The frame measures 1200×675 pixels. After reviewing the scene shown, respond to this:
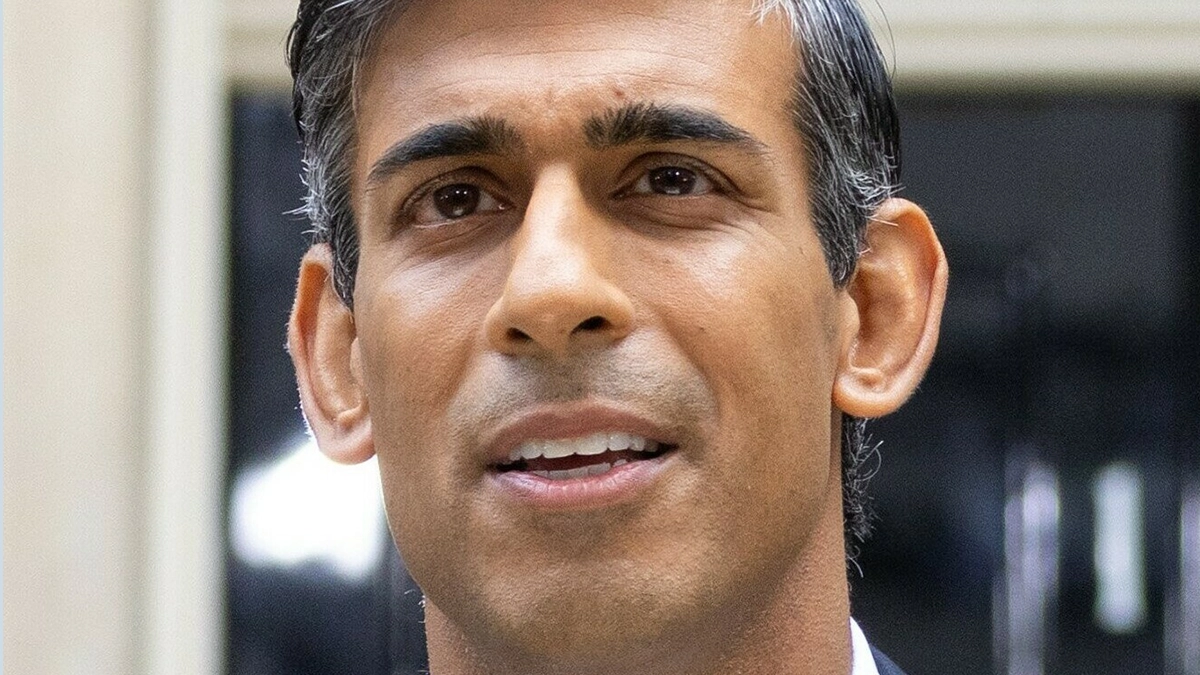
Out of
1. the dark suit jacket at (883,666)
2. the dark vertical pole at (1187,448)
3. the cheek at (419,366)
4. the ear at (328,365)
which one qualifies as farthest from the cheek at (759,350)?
the dark vertical pole at (1187,448)

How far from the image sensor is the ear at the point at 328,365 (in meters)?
2.55

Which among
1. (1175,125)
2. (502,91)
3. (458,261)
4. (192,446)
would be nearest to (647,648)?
(458,261)

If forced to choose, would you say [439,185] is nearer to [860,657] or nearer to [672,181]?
[672,181]

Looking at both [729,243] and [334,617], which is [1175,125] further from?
[729,243]

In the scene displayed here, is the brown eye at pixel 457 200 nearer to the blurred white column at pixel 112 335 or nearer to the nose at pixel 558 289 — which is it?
the nose at pixel 558 289

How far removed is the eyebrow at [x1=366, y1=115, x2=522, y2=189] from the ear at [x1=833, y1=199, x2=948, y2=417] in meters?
0.52

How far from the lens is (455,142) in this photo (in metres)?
2.30

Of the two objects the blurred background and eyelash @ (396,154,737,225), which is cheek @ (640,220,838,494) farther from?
the blurred background

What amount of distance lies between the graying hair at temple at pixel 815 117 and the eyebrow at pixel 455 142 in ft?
0.61

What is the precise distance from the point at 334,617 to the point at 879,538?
5.18ft

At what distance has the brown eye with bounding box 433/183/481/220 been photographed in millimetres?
2338

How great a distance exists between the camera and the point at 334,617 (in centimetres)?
543

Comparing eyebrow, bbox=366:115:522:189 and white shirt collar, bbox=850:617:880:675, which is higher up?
eyebrow, bbox=366:115:522:189

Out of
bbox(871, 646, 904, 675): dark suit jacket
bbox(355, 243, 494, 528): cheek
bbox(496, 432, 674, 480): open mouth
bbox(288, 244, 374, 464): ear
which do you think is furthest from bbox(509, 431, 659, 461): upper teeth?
bbox(871, 646, 904, 675): dark suit jacket
